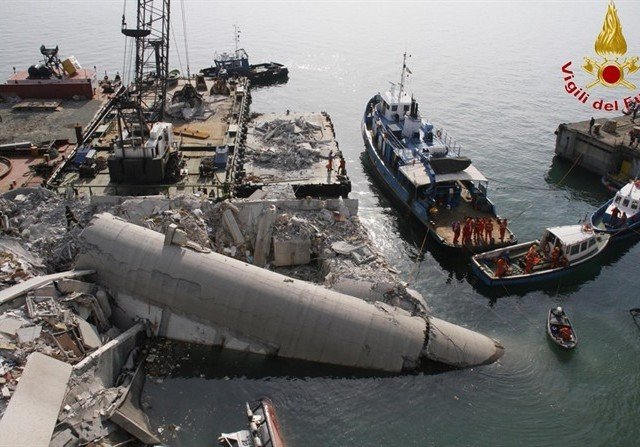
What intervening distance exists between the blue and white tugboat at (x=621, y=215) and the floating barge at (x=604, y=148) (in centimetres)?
738

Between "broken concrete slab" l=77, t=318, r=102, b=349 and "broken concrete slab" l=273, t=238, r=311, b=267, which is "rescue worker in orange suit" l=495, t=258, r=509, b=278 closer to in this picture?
"broken concrete slab" l=273, t=238, r=311, b=267

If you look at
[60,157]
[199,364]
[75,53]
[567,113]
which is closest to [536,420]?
[199,364]

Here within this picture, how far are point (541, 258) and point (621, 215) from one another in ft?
28.7

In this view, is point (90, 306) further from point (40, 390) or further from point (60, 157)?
point (60, 157)

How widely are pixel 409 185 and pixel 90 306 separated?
75.3ft

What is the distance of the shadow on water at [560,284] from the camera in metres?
32.1

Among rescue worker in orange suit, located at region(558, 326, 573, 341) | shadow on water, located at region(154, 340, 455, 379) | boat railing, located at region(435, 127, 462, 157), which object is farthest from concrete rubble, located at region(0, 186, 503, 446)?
boat railing, located at region(435, 127, 462, 157)

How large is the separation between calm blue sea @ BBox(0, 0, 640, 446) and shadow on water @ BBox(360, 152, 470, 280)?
14cm

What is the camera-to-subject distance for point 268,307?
25.7 metres

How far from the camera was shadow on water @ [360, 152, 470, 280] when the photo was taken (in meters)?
34.4

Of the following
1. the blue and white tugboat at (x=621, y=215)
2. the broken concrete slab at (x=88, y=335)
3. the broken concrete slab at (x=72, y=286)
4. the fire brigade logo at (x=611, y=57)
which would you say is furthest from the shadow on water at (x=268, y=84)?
the broken concrete slab at (x=88, y=335)

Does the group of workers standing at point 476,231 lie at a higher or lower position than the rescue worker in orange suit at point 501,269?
higher

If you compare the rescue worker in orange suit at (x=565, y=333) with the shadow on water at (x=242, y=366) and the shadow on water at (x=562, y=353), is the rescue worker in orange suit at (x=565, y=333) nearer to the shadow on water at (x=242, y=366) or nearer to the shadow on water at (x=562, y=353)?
the shadow on water at (x=562, y=353)

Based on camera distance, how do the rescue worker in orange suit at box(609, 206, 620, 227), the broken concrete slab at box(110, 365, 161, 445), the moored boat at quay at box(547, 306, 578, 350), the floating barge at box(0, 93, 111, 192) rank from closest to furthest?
the broken concrete slab at box(110, 365, 161, 445), the moored boat at quay at box(547, 306, 578, 350), the floating barge at box(0, 93, 111, 192), the rescue worker in orange suit at box(609, 206, 620, 227)
